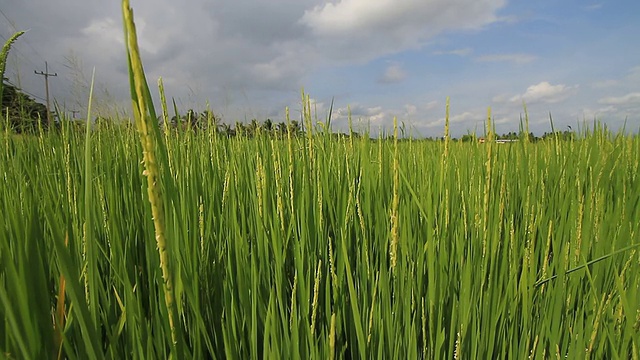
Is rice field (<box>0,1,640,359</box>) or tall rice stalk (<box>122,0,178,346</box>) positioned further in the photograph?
rice field (<box>0,1,640,359</box>)

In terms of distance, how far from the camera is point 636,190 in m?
1.35

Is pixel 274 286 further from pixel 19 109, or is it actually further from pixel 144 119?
pixel 19 109

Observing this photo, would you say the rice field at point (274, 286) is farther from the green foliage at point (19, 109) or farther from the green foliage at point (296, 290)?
the green foliage at point (19, 109)

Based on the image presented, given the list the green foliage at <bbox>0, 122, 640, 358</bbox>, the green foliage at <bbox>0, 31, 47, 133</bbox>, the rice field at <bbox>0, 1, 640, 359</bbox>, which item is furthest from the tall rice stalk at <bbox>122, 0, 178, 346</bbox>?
the green foliage at <bbox>0, 31, 47, 133</bbox>

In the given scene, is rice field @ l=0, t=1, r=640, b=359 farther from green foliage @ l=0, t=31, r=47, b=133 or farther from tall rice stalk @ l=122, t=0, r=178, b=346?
green foliage @ l=0, t=31, r=47, b=133

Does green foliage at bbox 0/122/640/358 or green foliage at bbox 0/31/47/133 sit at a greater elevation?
green foliage at bbox 0/31/47/133

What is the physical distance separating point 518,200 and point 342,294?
1070mm

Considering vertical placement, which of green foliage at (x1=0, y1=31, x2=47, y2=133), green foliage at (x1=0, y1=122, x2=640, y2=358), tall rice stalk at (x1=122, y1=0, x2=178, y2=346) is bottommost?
→ green foliage at (x1=0, y1=122, x2=640, y2=358)

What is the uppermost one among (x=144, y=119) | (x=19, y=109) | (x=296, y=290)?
(x=19, y=109)

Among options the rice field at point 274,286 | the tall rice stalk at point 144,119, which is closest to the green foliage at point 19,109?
the rice field at point 274,286

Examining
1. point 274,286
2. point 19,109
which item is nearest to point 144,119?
point 274,286

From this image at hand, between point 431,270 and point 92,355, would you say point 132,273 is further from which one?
point 431,270

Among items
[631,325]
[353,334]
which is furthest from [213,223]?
[631,325]

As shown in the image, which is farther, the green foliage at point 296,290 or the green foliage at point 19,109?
the green foliage at point 19,109
